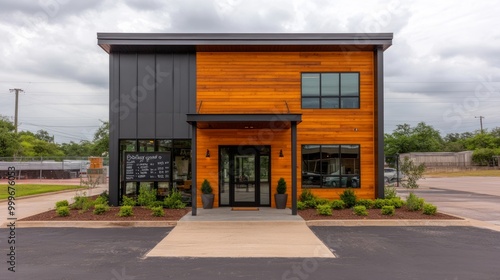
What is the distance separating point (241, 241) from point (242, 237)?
0.48 metres

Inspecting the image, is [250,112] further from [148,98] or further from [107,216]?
[107,216]

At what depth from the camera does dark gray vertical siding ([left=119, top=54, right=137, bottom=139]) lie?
16594 millimetres

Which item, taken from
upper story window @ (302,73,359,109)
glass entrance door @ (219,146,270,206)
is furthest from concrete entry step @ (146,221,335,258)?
upper story window @ (302,73,359,109)

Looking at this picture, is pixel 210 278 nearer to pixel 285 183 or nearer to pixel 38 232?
pixel 38 232

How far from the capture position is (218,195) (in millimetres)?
16453

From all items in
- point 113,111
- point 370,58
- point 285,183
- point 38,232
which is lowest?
point 38,232

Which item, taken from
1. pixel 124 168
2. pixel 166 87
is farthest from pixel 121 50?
pixel 124 168

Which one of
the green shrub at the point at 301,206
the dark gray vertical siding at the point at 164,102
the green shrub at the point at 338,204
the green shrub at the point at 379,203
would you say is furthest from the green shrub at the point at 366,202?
the dark gray vertical siding at the point at 164,102

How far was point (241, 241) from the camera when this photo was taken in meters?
10.3

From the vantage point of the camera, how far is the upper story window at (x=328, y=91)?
55.3ft

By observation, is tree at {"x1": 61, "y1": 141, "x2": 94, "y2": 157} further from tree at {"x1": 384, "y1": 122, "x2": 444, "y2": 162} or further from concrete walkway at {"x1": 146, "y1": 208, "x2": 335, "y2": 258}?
concrete walkway at {"x1": 146, "y1": 208, "x2": 335, "y2": 258}

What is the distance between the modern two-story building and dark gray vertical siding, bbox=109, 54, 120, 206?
0.04 m

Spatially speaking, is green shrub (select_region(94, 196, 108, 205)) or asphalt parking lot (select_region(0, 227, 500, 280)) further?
green shrub (select_region(94, 196, 108, 205))

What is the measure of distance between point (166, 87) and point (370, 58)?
862 cm
